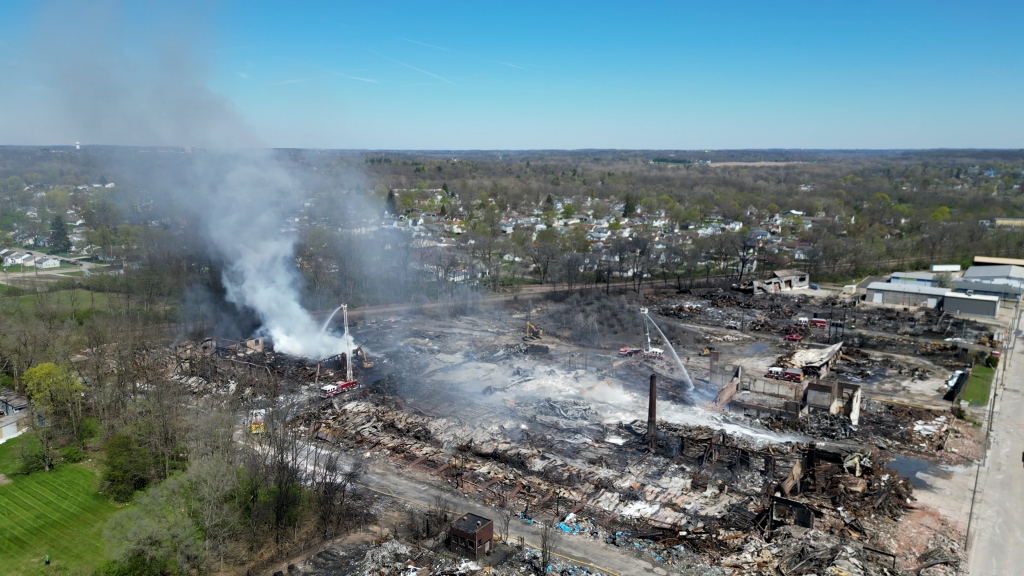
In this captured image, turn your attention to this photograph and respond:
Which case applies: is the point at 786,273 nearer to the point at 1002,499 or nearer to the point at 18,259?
the point at 1002,499

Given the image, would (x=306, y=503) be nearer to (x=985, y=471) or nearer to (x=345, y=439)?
(x=345, y=439)

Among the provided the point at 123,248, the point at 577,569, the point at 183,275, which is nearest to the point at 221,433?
the point at 577,569

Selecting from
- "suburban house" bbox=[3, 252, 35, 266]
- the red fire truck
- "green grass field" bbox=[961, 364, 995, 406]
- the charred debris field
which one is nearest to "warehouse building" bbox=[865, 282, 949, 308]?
the charred debris field

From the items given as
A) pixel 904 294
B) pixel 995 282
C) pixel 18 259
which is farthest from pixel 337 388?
pixel 995 282

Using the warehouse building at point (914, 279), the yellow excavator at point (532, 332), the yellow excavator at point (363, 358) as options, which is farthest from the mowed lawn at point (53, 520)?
the warehouse building at point (914, 279)

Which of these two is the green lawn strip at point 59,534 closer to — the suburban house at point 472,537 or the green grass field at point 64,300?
the suburban house at point 472,537
